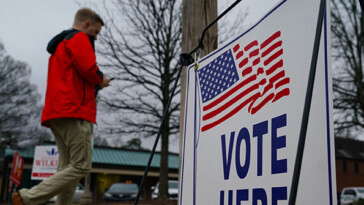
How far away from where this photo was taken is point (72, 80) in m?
2.46

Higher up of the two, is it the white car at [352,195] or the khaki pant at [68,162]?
the khaki pant at [68,162]

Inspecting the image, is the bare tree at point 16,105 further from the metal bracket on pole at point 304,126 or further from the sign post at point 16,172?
the metal bracket on pole at point 304,126

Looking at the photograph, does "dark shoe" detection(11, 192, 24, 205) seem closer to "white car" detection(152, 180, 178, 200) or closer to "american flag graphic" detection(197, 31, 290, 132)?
"american flag graphic" detection(197, 31, 290, 132)

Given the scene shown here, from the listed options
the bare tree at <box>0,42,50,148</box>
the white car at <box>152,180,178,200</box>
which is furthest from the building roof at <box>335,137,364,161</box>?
the bare tree at <box>0,42,50,148</box>

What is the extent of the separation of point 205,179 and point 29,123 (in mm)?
28086

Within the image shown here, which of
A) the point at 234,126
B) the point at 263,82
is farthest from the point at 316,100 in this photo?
the point at 234,126

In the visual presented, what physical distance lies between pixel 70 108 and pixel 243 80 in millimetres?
1424

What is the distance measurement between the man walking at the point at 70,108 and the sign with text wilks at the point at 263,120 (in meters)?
1.01

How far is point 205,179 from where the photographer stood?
147 centimetres

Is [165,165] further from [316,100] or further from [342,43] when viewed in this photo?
[316,100]

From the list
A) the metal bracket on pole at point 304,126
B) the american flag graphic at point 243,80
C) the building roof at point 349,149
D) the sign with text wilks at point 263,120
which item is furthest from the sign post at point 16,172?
the building roof at point 349,149

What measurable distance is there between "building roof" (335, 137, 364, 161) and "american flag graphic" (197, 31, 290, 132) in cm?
4362

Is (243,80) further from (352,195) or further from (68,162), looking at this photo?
(352,195)

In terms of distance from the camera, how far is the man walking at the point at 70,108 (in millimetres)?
2311
